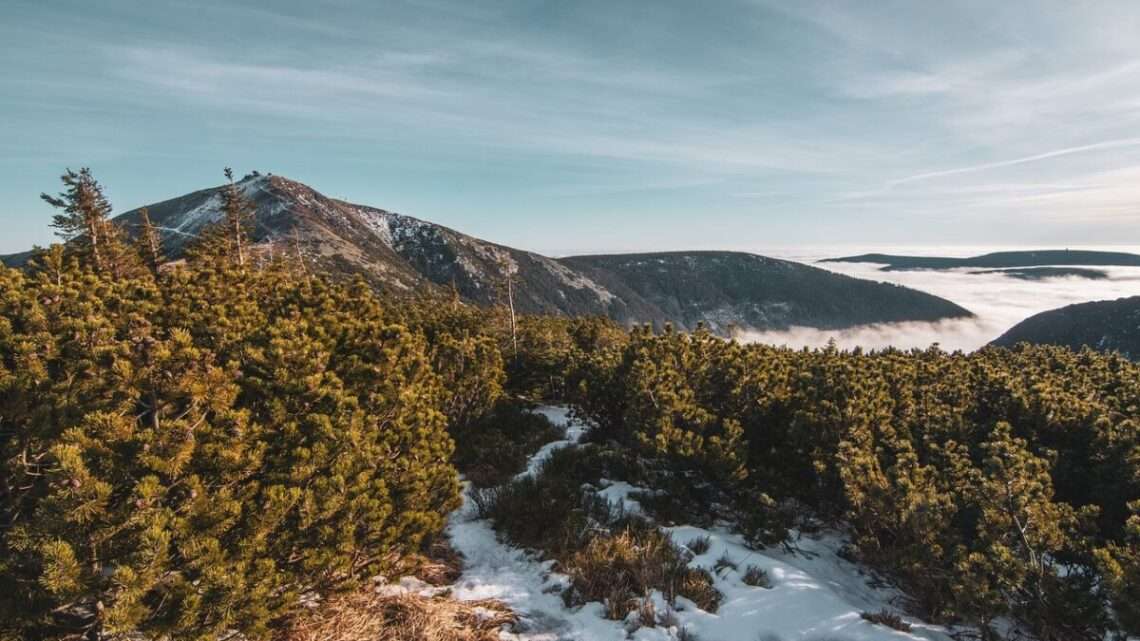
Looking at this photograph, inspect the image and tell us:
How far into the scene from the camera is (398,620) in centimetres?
600

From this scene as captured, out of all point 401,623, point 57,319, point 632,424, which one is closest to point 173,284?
point 57,319

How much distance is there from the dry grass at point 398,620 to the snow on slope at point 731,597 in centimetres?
33

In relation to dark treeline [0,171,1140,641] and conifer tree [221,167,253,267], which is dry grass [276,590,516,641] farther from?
conifer tree [221,167,253,267]

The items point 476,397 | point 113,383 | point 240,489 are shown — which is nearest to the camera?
point 113,383

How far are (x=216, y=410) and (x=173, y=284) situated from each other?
12.4 ft

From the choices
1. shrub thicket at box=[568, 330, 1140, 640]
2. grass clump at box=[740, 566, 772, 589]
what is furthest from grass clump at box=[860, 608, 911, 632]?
grass clump at box=[740, 566, 772, 589]

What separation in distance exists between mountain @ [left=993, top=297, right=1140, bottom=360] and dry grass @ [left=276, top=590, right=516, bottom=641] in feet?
476

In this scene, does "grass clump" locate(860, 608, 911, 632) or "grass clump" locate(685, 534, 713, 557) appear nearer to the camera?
"grass clump" locate(860, 608, 911, 632)

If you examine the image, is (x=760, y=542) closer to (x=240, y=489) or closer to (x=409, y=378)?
(x=409, y=378)

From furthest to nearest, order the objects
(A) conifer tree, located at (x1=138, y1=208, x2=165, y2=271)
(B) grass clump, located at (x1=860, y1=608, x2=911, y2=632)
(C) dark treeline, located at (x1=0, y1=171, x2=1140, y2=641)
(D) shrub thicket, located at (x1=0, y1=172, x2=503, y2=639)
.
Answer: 1. (A) conifer tree, located at (x1=138, y1=208, x2=165, y2=271)
2. (B) grass clump, located at (x1=860, y1=608, x2=911, y2=632)
3. (C) dark treeline, located at (x1=0, y1=171, x2=1140, y2=641)
4. (D) shrub thicket, located at (x1=0, y1=172, x2=503, y2=639)

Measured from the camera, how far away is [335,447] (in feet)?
18.7

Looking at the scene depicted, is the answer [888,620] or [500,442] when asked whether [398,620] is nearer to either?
[888,620]

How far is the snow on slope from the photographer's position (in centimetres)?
611

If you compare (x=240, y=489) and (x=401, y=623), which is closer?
(x=240, y=489)
